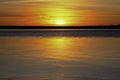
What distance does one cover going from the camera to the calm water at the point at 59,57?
23.5 ft

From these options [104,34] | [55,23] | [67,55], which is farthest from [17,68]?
[55,23]

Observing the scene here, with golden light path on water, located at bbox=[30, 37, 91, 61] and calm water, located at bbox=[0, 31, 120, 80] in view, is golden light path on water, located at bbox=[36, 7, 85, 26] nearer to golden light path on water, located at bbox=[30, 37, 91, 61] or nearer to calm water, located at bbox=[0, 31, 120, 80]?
calm water, located at bbox=[0, 31, 120, 80]

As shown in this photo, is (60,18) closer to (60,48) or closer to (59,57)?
(60,48)

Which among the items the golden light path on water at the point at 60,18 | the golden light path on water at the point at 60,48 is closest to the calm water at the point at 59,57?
the golden light path on water at the point at 60,48

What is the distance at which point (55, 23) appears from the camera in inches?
496

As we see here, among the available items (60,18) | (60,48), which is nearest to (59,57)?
(60,48)

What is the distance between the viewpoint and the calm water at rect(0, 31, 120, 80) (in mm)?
7174

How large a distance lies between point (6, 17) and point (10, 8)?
1426mm

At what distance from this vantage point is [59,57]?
28.3 ft

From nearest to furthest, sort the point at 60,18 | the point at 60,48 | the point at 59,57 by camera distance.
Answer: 1. the point at 59,57
2. the point at 60,48
3. the point at 60,18

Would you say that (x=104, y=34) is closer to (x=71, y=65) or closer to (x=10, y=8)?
(x=71, y=65)

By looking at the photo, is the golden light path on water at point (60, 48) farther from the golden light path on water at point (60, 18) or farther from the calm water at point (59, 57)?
the golden light path on water at point (60, 18)

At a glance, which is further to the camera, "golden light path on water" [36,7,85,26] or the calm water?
"golden light path on water" [36,7,85,26]

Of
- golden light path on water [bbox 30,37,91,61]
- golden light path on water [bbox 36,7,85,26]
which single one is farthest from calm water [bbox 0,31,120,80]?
golden light path on water [bbox 36,7,85,26]
